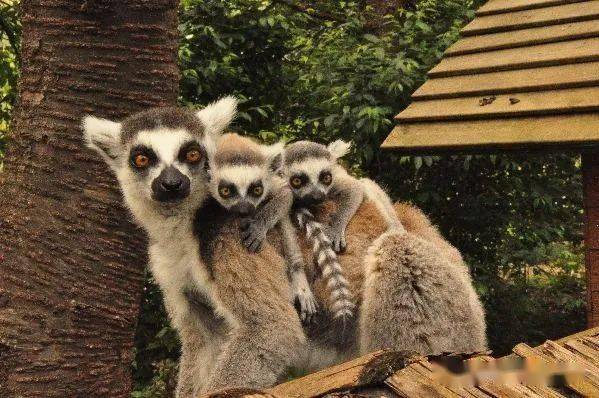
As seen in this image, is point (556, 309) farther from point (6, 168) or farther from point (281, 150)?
point (6, 168)

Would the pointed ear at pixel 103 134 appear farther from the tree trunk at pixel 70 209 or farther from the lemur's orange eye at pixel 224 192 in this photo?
the lemur's orange eye at pixel 224 192

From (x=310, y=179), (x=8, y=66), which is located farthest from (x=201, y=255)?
(x=8, y=66)

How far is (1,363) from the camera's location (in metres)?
3.38

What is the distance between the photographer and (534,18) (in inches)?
216

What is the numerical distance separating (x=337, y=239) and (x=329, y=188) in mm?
681

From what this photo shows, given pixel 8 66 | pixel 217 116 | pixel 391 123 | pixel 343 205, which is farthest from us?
pixel 391 123

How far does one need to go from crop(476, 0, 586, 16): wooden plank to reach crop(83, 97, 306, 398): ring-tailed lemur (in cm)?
338

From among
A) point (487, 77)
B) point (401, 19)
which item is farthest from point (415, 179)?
point (487, 77)

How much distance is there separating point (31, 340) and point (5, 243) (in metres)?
0.50

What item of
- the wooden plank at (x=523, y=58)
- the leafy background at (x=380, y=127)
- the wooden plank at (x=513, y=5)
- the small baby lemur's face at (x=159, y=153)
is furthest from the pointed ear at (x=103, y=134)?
the leafy background at (x=380, y=127)

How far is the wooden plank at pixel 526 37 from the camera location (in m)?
5.05

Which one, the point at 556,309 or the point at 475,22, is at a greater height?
the point at 475,22

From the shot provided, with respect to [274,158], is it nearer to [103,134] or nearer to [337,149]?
[103,134]

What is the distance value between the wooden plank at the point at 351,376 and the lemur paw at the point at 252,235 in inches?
56.7
